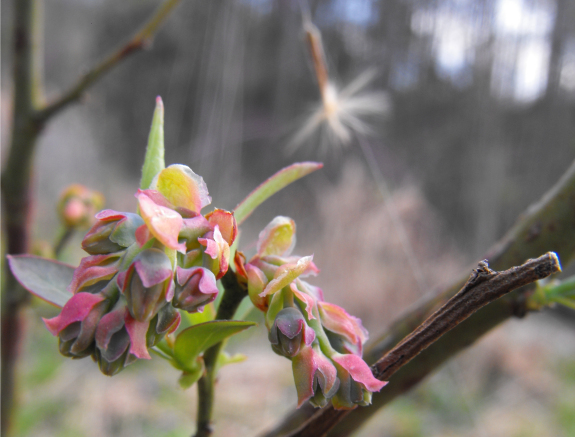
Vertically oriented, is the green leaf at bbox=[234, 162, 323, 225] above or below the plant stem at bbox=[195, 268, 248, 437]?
above

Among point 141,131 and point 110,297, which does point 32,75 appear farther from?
point 141,131

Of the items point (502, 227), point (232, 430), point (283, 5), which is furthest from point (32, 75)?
point (283, 5)

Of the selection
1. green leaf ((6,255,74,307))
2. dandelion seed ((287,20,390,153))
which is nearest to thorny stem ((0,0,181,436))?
dandelion seed ((287,20,390,153))

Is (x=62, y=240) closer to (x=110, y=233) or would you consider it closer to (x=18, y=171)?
(x=18, y=171)

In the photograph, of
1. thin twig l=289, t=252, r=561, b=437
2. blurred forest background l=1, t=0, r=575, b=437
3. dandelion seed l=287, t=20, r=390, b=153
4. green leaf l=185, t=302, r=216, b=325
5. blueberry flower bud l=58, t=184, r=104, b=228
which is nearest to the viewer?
thin twig l=289, t=252, r=561, b=437

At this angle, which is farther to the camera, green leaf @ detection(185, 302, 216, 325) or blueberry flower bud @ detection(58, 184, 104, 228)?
blueberry flower bud @ detection(58, 184, 104, 228)

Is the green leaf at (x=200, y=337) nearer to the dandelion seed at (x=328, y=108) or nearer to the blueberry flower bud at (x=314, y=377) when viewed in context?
the blueberry flower bud at (x=314, y=377)

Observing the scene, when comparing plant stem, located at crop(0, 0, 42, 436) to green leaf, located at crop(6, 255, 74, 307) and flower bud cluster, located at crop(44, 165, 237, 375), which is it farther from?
flower bud cluster, located at crop(44, 165, 237, 375)
